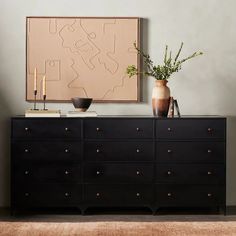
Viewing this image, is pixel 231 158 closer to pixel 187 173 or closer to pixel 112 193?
pixel 187 173

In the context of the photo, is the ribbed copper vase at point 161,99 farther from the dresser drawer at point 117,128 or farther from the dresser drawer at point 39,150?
the dresser drawer at point 39,150

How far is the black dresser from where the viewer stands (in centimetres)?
459

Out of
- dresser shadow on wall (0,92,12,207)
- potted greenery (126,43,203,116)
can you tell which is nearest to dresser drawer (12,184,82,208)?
dresser shadow on wall (0,92,12,207)

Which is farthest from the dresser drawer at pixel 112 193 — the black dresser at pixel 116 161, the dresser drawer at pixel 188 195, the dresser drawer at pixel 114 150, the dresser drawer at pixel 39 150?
the dresser drawer at pixel 39 150

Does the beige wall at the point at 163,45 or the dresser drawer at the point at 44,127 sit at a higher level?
the beige wall at the point at 163,45

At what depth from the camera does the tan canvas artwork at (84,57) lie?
4945 millimetres

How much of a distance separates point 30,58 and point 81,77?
19.1 inches

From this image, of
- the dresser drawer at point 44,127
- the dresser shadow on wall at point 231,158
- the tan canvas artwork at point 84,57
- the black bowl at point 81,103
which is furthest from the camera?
the dresser shadow on wall at point 231,158

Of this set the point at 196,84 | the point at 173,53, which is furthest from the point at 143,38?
the point at 196,84

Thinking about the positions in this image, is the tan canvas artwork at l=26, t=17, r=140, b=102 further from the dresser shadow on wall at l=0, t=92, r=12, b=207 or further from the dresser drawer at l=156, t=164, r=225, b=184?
the dresser drawer at l=156, t=164, r=225, b=184

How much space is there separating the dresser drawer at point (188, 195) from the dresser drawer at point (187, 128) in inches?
16.5

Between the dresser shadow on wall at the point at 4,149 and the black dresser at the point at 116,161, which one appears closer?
the black dresser at the point at 116,161

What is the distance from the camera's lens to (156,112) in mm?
4656

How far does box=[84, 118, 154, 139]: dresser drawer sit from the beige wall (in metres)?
0.43
